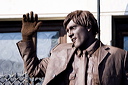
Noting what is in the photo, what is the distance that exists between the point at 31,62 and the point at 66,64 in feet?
1.40

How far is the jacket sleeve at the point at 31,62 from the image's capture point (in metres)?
9.74

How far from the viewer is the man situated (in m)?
9.41

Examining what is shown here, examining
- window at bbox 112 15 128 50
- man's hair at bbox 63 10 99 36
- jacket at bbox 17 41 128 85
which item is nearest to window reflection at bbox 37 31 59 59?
window at bbox 112 15 128 50

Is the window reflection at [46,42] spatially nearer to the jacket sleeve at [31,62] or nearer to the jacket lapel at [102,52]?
→ the jacket sleeve at [31,62]

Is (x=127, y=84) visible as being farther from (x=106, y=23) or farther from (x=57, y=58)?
(x=106, y=23)

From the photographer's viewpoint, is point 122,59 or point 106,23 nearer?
point 122,59

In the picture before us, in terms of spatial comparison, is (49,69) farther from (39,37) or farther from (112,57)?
(39,37)

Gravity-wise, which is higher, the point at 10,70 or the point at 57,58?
the point at 57,58

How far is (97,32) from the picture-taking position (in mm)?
9672

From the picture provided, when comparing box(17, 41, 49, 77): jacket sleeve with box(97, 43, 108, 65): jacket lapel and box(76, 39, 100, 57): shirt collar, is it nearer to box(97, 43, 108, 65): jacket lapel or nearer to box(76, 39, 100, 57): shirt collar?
box(76, 39, 100, 57): shirt collar

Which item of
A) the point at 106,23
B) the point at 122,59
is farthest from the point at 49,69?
the point at 106,23

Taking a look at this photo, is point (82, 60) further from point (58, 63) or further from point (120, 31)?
point (120, 31)

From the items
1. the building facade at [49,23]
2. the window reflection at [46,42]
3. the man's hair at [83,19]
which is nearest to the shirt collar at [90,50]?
the man's hair at [83,19]

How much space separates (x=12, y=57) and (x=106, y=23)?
146cm
